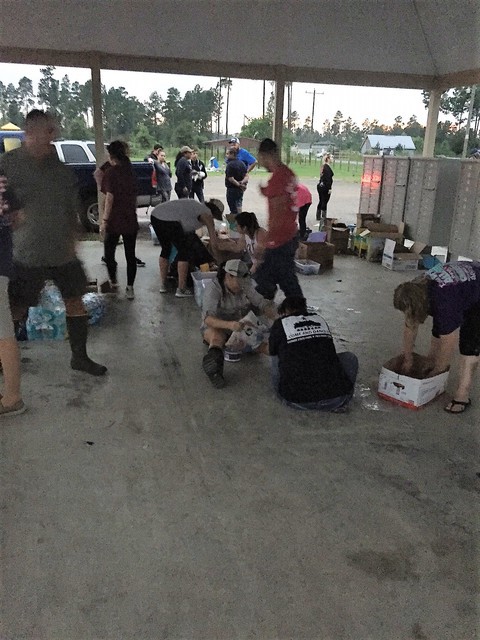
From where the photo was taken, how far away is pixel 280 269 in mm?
4531

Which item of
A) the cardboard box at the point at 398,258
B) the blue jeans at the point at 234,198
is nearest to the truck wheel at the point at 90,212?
the blue jeans at the point at 234,198

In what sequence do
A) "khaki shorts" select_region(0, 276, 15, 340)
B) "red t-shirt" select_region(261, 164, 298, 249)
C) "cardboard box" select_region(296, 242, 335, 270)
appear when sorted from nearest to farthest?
"khaki shorts" select_region(0, 276, 15, 340), "red t-shirt" select_region(261, 164, 298, 249), "cardboard box" select_region(296, 242, 335, 270)

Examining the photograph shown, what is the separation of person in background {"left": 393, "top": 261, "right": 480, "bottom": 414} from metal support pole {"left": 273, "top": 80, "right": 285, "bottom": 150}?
583cm

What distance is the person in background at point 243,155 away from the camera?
988 centimetres

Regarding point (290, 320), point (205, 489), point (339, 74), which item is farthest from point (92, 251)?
point (205, 489)

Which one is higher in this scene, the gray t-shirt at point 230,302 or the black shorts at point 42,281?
the black shorts at point 42,281

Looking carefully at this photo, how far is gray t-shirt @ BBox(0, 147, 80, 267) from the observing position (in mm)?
3176


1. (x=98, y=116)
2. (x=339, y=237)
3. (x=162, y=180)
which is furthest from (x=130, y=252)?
(x=162, y=180)

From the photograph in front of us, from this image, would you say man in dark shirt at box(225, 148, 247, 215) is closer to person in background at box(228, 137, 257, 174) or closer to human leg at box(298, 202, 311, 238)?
person in background at box(228, 137, 257, 174)

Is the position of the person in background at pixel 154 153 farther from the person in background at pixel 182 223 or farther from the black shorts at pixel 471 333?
the black shorts at pixel 471 333

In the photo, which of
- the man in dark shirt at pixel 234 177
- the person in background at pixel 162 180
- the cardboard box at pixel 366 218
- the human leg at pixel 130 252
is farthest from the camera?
the person in background at pixel 162 180

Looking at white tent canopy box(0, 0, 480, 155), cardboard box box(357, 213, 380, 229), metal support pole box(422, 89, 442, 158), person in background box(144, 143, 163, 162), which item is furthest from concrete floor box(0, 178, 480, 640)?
person in background box(144, 143, 163, 162)

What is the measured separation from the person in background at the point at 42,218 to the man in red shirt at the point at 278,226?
5.40 ft

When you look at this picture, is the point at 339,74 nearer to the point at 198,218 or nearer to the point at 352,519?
the point at 198,218
